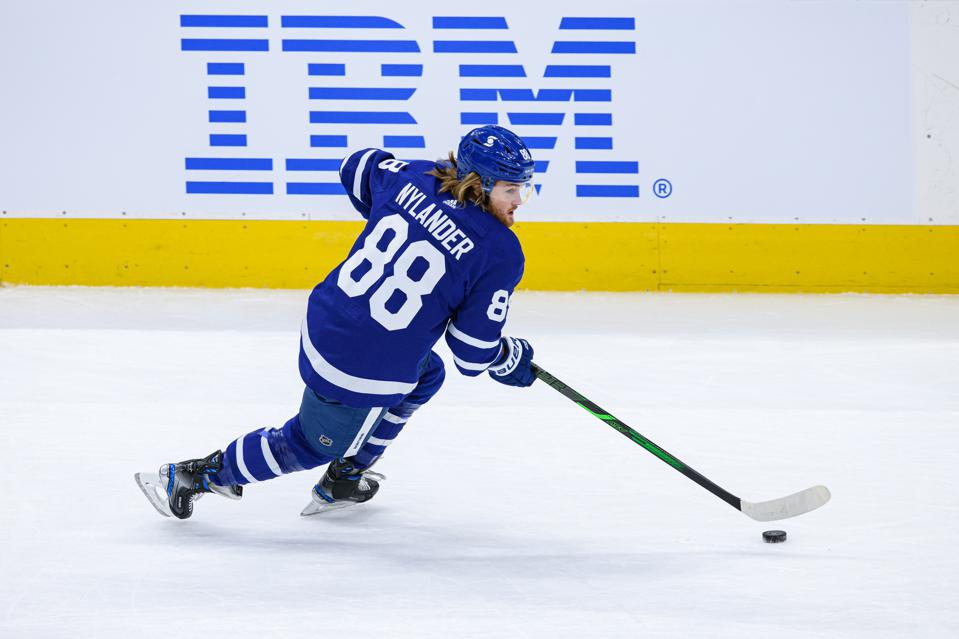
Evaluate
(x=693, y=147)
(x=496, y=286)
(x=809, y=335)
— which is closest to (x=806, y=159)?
(x=693, y=147)

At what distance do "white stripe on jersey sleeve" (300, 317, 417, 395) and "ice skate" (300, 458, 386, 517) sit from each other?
0.30 m

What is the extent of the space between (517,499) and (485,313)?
0.65 meters

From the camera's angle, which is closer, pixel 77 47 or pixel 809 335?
pixel 809 335

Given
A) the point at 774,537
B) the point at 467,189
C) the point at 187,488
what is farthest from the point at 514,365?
the point at 187,488

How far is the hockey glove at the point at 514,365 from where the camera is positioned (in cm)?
252

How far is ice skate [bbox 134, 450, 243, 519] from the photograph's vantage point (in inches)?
103

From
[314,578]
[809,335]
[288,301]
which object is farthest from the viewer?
[288,301]

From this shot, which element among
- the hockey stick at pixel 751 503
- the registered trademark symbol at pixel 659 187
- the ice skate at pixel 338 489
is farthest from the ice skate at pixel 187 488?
the registered trademark symbol at pixel 659 187

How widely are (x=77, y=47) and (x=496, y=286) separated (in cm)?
443

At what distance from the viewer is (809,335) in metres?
5.04

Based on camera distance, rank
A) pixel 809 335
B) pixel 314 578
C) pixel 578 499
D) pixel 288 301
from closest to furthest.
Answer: pixel 314 578, pixel 578 499, pixel 809 335, pixel 288 301

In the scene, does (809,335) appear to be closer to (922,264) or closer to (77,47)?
(922,264)

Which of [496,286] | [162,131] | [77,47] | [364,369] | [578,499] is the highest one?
[77,47]

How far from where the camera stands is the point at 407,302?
7.89 ft
